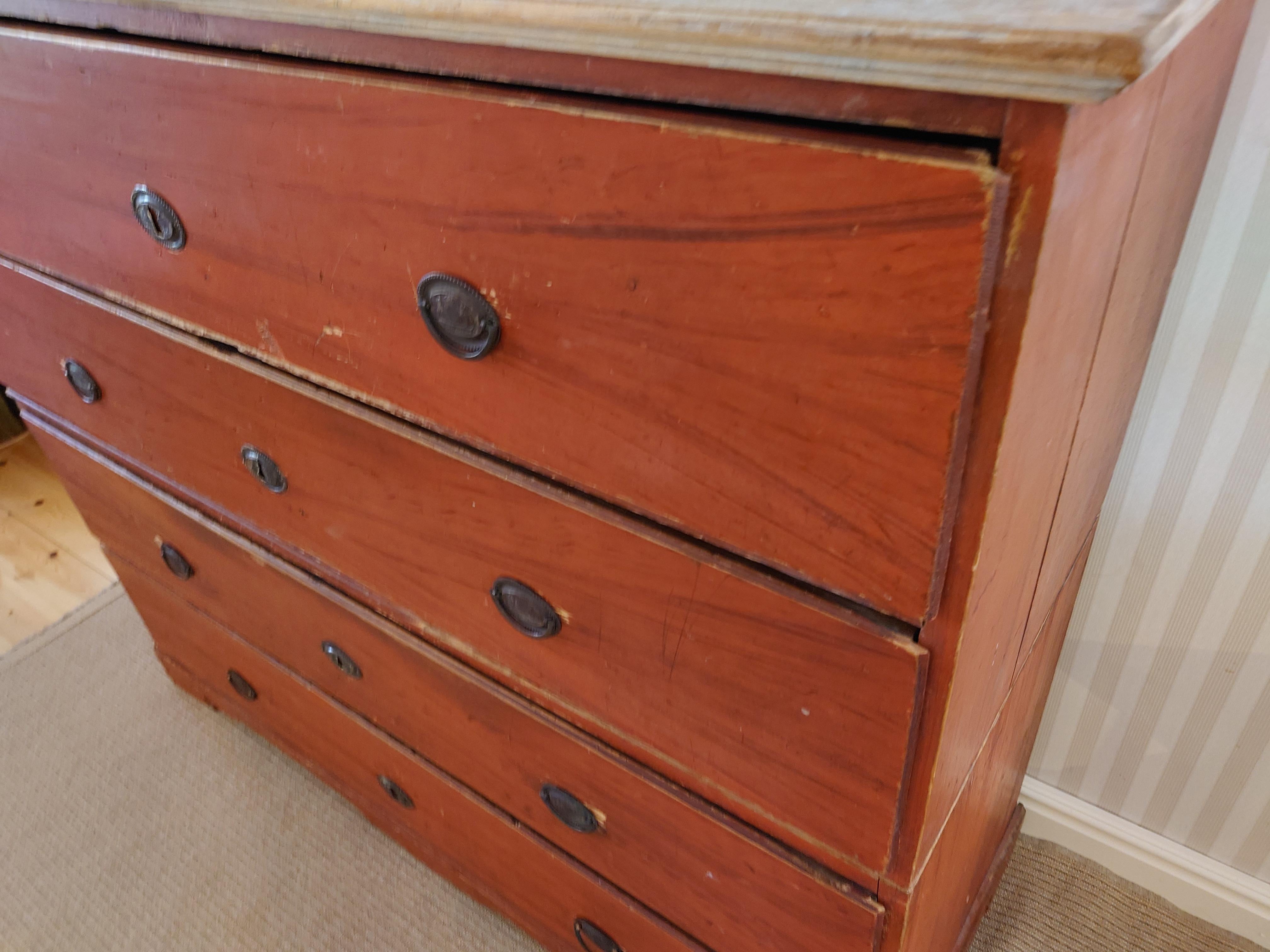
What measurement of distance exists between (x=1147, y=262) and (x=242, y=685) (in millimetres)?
1263

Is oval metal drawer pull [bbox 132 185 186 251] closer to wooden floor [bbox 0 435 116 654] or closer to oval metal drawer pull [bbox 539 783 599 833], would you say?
oval metal drawer pull [bbox 539 783 599 833]

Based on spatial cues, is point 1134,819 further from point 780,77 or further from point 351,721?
point 780,77

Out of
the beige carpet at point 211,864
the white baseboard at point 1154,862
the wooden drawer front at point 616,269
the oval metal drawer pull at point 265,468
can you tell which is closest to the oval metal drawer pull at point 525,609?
the wooden drawer front at point 616,269

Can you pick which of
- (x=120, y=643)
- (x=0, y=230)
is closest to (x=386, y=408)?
(x=0, y=230)

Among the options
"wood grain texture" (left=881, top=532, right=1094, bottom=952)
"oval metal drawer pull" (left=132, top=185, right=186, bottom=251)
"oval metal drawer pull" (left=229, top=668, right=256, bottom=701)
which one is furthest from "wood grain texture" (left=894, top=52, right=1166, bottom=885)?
"oval metal drawer pull" (left=229, top=668, right=256, bottom=701)

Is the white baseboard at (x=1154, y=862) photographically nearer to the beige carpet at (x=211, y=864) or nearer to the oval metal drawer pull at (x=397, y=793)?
the beige carpet at (x=211, y=864)

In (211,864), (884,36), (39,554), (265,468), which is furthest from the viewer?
(39,554)

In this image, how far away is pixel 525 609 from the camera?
647 mm

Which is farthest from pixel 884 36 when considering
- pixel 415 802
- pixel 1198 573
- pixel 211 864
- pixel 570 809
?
pixel 211 864

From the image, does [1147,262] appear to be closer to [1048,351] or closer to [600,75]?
[1048,351]

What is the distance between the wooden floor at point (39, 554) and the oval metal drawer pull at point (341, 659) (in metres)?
1.06

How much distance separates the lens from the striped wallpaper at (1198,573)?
0.72 metres

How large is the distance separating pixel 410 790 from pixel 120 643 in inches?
35.5

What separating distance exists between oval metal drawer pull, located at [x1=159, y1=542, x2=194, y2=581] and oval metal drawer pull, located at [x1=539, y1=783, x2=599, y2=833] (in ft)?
1.96
